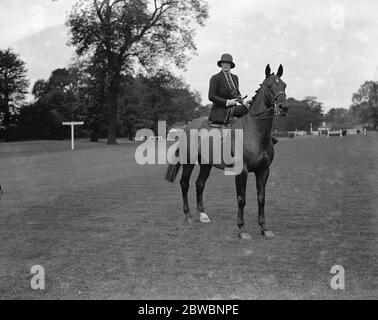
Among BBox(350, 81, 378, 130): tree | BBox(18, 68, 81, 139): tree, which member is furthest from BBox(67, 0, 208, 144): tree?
BBox(350, 81, 378, 130): tree

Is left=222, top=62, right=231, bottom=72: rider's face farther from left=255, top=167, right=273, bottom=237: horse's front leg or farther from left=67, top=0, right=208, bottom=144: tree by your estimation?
left=67, top=0, right=208, bottom=144: tree

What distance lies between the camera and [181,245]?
27.2 ft

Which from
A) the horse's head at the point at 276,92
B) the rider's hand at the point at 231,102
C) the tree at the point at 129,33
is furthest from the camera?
the tree at the point at 129,33

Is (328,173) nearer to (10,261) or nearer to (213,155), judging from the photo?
(213,155)

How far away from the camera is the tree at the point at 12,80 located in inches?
2989

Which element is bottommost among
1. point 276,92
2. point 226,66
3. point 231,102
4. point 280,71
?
point 231,102

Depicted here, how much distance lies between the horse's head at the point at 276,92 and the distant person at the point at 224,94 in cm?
76

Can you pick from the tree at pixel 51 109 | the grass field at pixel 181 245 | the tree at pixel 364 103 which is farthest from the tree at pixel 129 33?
the tree at pixel 364 103

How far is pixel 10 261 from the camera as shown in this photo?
741 cm

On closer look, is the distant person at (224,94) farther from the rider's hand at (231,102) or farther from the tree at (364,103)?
the tree at (364,103)

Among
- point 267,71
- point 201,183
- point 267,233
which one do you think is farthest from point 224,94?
point 267,233

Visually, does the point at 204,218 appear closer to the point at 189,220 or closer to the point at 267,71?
the point at 189,220

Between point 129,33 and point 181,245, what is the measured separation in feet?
150
